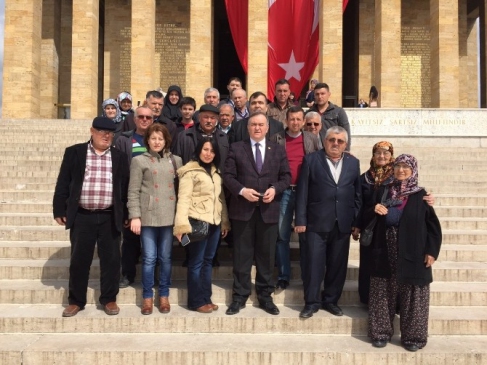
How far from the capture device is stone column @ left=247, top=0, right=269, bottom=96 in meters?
17.3

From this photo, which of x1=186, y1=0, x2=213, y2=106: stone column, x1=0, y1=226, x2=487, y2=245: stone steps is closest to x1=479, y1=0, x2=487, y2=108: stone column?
x1=186, y1=0, x2=213, y2=106: stone column

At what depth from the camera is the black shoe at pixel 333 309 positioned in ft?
13.9

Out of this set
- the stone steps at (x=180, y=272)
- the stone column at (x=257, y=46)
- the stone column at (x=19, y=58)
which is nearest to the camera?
the stone steps at (x=180, y=272)

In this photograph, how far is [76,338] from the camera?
13.1ft

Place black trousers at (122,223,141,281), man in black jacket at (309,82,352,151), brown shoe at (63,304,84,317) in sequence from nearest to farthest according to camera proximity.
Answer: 1. brown shoe at (63,304,84,317)
2. black trousers at (122,223,141,281)
3. man in black jacket at (309,82,352,151)

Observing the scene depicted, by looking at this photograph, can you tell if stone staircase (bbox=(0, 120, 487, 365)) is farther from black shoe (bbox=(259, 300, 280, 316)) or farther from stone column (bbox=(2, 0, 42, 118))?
stone column (bbox=(2, 0, 42, 118))

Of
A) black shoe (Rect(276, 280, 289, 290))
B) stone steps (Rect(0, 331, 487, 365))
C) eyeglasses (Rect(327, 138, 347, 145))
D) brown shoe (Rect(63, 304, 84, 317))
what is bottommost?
stone steps (Rect(0, 331, 487, 365))

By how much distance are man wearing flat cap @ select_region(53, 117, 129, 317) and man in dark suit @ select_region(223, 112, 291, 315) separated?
1105 millimetres

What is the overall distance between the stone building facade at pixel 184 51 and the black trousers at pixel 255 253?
13.5 metres

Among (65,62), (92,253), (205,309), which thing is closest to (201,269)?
(205,309)

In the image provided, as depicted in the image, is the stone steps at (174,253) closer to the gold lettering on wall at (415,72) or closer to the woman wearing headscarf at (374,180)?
the woman wearing headscarf at (374,180)

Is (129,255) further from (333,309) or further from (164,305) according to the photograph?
(333,309)

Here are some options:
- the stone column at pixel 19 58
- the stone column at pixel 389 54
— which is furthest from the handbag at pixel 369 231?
the stone column at pixel 19 58

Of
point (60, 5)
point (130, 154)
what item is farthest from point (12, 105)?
point (130, 154)
